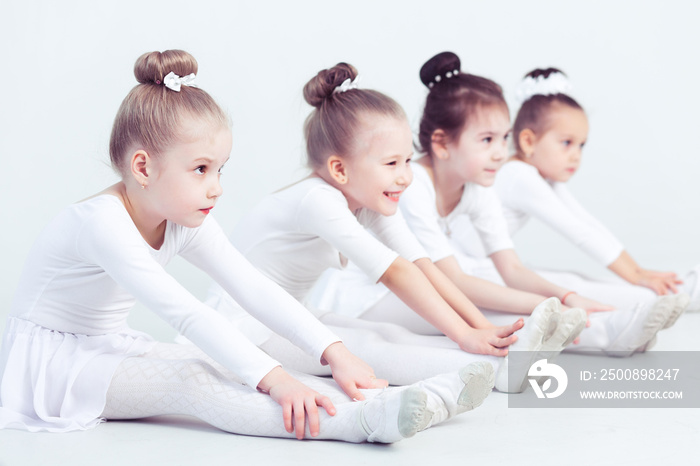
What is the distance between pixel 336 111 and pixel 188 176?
63 cm

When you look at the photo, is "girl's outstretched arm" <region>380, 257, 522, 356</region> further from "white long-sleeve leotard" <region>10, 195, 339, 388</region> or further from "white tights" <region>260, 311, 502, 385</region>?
"white long-sleeve leotard" <region>10, 195, 339, 388</region>

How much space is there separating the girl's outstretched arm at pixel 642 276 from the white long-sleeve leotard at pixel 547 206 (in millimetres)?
34

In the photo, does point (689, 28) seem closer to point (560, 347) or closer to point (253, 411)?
point (560, 347)

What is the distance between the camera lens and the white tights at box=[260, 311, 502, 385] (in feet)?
7.20

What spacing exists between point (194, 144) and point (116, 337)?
1.71ft

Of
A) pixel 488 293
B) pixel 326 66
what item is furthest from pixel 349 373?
pixel 326 66

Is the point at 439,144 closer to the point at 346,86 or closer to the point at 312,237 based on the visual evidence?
the point at 346,86

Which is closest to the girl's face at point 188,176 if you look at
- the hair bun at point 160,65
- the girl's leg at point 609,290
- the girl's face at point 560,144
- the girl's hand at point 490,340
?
the hair bun at point 160,65

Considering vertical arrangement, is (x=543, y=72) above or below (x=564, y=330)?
above

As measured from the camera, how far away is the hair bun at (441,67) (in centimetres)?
296

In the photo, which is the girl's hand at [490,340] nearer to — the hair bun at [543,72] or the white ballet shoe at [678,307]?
the white ballet shoe at [678,307]

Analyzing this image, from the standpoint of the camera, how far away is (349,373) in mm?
1905

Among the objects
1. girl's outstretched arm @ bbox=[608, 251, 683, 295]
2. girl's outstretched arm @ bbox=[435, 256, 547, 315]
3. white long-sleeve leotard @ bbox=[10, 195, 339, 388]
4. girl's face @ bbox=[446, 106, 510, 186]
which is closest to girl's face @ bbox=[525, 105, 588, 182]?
girl's outstretched arm @ bbox=[608, 251, 683, 295]

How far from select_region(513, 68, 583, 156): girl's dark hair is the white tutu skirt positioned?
1.96 meters
